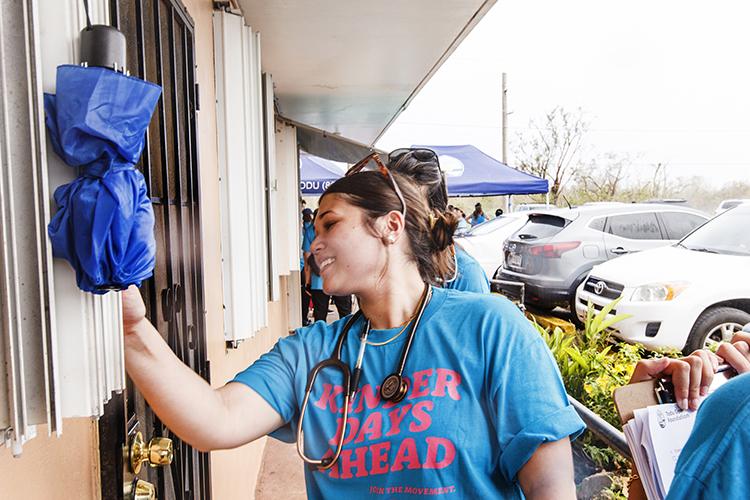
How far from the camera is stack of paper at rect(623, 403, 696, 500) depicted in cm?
113

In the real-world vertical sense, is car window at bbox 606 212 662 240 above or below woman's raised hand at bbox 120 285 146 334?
below

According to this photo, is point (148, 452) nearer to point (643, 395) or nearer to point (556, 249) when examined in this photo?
point (643, 395)

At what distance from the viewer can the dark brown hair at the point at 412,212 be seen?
1.65 m

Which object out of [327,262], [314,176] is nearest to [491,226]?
[314,176]

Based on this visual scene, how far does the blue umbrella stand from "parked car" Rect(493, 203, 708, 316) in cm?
810

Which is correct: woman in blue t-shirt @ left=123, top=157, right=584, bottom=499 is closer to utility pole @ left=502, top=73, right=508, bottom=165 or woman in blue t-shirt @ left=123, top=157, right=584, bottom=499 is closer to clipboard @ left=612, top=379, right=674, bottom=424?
clipboard @ left=612, top=379, right=674, bottom=424

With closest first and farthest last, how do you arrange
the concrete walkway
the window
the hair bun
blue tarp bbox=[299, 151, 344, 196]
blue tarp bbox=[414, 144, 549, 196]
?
1. the hair bun
2. the window
3. the concrete walkway
4. blue tarp bbox=[414, 144, 549, 196]
5. blue tarp bbox=[299, 151, 344, 196]

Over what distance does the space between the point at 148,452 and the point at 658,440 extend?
1109 mm

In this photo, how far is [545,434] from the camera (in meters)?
1.30

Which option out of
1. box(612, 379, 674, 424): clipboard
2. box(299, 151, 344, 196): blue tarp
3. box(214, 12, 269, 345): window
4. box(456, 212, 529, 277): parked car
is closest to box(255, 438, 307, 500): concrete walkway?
box(214, 12, 269, 345): window

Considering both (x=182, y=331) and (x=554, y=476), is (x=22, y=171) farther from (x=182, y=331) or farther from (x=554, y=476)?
(x=182, y=331)

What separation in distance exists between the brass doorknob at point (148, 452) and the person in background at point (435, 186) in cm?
126

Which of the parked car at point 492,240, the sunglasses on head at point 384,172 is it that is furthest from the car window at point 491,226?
the sunglasses on head at point 384,172

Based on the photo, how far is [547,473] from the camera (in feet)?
4.37
